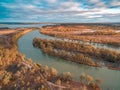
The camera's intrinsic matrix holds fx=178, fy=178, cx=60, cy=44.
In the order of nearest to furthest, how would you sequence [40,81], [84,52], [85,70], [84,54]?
[40,81] → [85,70] → [84,54] → [84,52]

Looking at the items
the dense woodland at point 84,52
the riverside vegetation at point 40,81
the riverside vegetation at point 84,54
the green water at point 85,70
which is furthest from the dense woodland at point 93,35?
the riverside vegetation at point 40,81

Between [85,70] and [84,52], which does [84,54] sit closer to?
[84,52]

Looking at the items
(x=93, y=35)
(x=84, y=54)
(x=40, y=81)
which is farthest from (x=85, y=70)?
(x=93, y=35)

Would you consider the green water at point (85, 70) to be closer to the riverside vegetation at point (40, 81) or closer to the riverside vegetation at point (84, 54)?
the riverside vegetation at point (84, 54)

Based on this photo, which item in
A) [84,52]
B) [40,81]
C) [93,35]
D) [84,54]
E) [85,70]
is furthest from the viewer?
[93,35]

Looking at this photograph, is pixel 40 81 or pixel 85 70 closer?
pixel 40 81

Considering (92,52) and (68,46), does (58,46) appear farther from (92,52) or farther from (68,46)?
(92,52)

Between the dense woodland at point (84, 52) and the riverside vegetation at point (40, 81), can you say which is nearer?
the riverside vegetation at point (40, 81)

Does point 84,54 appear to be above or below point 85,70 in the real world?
above

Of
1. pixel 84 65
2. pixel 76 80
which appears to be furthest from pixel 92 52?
pixel 76 80

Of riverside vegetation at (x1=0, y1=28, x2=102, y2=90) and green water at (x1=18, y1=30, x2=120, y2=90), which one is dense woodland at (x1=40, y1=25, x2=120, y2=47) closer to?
green water at (x1=18, y1=30, x2=120, y2=90)

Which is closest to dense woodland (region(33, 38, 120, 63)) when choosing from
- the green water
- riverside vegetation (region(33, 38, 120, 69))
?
riverside vegetation (region(33, 38, 120, 69))

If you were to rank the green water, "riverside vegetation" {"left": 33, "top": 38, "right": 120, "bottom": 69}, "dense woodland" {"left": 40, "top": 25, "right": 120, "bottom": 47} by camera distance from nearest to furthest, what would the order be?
1. the green water
2. "riverside vegetation" {"left": 33, "top": 38, "right": 120, "bottom": 69}
3. "dense woodland" {"left": 40, "top": 25, "right": 120, "bottom": 47}
